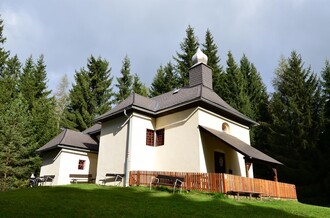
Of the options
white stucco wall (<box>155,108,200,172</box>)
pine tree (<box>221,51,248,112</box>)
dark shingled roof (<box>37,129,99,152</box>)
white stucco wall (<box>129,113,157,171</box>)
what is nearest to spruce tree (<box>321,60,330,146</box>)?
pine tree (<box>221,51,248,112</box>)

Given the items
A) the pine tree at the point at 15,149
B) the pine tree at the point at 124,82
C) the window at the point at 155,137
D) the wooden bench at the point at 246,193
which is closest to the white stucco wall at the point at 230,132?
the wooden bench at the point at 246,193

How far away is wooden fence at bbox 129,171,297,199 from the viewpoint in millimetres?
13672

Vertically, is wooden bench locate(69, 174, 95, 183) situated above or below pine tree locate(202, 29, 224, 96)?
below

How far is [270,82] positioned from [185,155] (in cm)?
2455

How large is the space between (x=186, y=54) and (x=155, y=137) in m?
21.3

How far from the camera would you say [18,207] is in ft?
29.6

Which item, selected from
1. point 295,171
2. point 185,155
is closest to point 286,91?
point 295,171

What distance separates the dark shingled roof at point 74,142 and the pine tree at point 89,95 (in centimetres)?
1152

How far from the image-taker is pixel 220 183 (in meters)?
13.6

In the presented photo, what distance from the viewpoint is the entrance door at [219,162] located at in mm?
17353

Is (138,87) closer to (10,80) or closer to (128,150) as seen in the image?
(10,80)

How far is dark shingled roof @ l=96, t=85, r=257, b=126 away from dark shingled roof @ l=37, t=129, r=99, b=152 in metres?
3.39

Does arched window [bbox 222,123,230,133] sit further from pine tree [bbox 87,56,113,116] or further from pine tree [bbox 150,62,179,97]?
pine tree [bbox 87,56,113,116]

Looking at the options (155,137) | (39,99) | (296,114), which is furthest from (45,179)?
(296,114)
